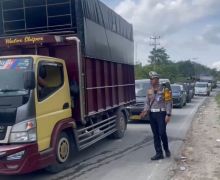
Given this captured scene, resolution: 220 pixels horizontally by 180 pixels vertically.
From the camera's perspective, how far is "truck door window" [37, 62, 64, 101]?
22.6 feet

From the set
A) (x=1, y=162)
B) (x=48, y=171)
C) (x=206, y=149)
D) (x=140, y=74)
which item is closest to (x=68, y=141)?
(x=48, y=171)

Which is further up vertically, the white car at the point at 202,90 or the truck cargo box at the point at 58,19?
the truck cargo box at the point at 58,19

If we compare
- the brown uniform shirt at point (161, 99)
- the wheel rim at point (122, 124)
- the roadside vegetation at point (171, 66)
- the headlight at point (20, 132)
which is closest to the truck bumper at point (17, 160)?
the headlight at point (20, 132)

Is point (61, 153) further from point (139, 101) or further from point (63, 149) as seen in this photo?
point (139, 101)

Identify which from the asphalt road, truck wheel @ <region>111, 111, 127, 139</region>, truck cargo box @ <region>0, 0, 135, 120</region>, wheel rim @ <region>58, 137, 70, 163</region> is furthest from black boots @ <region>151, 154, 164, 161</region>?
truck wheel @ <region>111, 111, 127, 139</region>

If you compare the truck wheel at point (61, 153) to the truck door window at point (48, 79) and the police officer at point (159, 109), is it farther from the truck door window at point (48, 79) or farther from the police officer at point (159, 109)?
the police officer at point (159, 109)

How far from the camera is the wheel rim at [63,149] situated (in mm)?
7380

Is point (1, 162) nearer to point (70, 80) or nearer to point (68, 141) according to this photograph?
point (68, 141)

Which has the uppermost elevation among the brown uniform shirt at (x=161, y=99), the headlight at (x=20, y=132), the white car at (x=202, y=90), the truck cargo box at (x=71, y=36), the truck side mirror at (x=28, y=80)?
the truck cargo box at (x=71, y=36)

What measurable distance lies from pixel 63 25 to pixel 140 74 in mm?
46245

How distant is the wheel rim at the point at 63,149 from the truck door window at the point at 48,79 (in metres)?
1.02

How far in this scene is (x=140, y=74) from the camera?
5456 centimetres

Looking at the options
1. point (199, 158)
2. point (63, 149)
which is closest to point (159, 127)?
point (199, 158)

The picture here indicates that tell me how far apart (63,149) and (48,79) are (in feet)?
4.60
